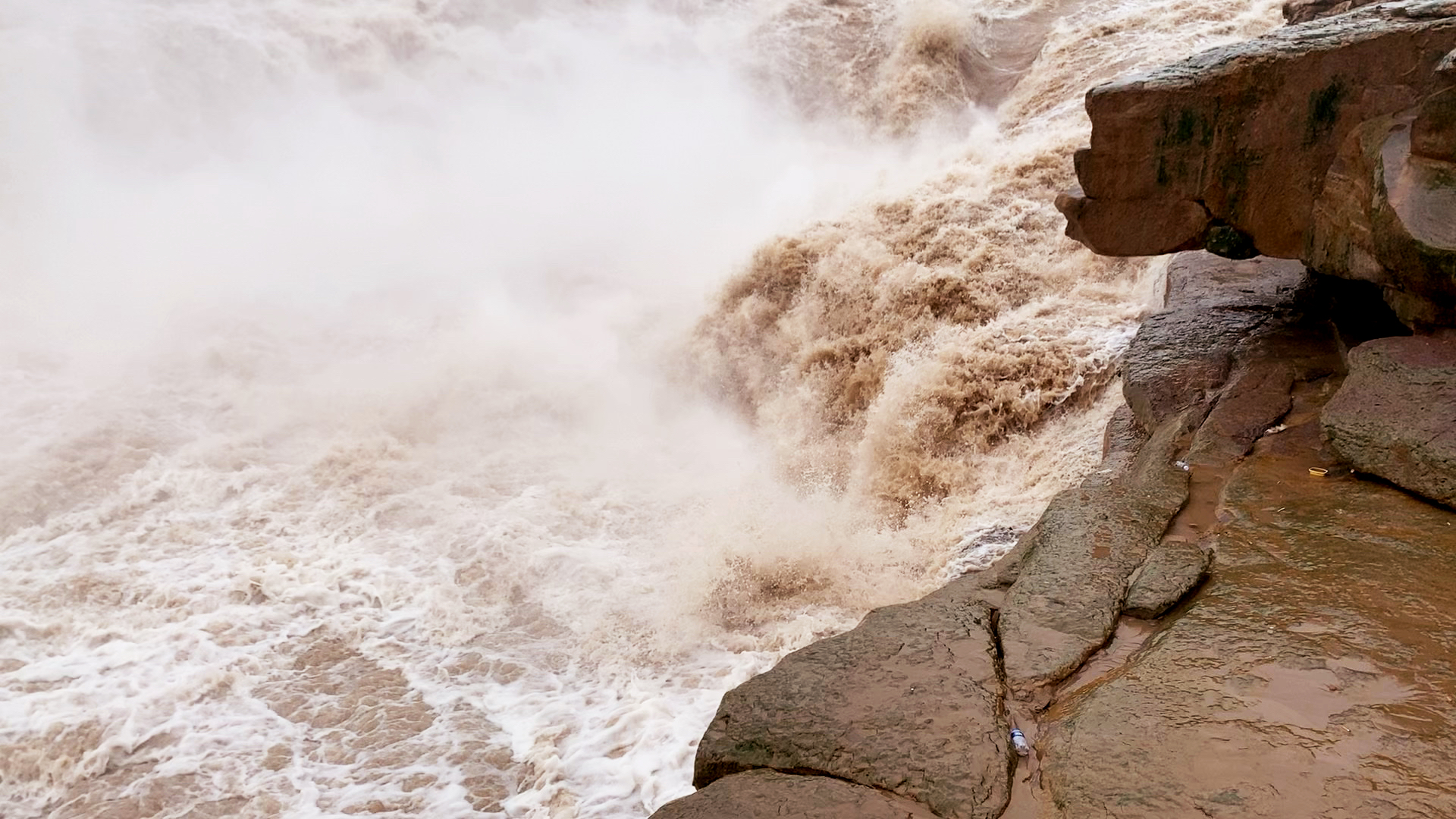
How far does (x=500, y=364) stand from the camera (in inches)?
324

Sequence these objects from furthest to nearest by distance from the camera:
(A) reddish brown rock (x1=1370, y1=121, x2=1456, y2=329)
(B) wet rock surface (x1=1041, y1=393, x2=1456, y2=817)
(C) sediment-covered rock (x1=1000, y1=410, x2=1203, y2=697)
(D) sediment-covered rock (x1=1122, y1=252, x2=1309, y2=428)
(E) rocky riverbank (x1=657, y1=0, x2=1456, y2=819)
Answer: (D) sediment-covered rock (x1=1122, y1=252, x2=1309, y2=428), (A) reddish brown rock (x1=1370, y1=121, x2=1456, y2=329), (C) sediment-covered rock (x1=1000, y1=410, x2=1203, y2=697), (E) rocky riverbank (x1=657, y1=0, x2=1456, y2=819), (B) wet rock surface (x1=1041, y1=393, x2=1456, y2=817)

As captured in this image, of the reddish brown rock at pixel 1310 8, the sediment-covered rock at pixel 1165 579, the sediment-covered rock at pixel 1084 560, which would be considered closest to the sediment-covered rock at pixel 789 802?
the sediment-covered rock at pixel 1084 560

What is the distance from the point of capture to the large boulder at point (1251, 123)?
131 inches

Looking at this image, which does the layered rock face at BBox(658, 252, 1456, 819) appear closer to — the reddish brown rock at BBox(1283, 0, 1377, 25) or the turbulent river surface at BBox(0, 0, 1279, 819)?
the turbulent river surface at BBox(0, 0, 1279, 819)

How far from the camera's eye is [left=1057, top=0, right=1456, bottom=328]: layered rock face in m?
3.09

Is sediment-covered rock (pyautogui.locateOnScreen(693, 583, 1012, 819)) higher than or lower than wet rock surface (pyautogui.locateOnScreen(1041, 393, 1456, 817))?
lower

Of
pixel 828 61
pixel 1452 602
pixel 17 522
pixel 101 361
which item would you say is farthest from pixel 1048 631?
pixel 828 61

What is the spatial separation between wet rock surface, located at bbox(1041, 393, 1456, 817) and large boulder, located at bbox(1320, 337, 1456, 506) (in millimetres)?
83

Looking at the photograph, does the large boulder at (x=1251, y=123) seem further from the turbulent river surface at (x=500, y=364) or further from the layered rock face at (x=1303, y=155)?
the turbulent river surface at (x=500, y=364)

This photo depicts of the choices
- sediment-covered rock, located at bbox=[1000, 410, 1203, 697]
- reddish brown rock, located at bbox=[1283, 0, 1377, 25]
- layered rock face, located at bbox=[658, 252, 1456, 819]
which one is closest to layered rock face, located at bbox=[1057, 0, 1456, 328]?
layered rock face, located at bbox=[658, 252, 1456, 819]

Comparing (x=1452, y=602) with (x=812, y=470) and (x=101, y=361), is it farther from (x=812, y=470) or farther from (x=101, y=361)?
(x=101, y=361)

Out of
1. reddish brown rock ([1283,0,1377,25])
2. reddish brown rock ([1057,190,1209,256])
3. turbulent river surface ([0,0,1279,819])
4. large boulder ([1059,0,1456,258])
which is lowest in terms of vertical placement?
turbulent river surface ([0,0,1279,819])

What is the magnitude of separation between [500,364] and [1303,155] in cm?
633

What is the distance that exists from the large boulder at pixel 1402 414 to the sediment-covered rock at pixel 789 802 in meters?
1.95
